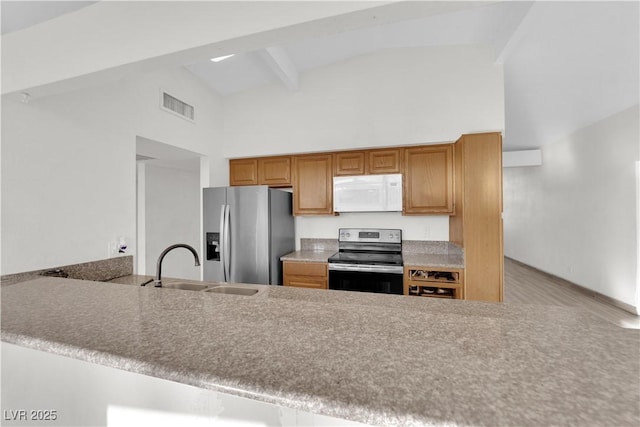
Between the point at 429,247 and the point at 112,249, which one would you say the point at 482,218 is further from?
the point at 112,249

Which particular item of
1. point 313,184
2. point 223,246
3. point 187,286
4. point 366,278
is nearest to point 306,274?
point 366,278

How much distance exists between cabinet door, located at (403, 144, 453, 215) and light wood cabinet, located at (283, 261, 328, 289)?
46.2 inches

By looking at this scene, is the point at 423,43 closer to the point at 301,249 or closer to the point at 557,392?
the point at 301,249

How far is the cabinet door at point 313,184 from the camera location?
3.35m

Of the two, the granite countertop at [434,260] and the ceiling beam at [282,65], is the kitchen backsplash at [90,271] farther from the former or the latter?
the granite countertop at [434,260]

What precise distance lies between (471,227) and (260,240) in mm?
2138

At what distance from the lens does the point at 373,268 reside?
9.02 feet

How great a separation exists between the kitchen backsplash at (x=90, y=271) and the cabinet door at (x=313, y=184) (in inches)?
Answer: 73.1

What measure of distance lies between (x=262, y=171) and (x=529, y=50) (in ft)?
11.1

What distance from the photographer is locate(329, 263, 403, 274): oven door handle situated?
2.70m

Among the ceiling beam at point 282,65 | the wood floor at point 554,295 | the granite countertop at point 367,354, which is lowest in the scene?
the wood floor at point 554,295

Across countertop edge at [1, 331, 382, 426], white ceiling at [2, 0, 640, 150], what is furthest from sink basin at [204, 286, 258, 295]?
white ceiling at [2, 0, 640, 150]

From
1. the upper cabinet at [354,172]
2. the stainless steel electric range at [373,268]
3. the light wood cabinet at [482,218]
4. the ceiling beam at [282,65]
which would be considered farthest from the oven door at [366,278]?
the ceiling beam at [282,65]

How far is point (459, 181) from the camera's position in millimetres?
2832
